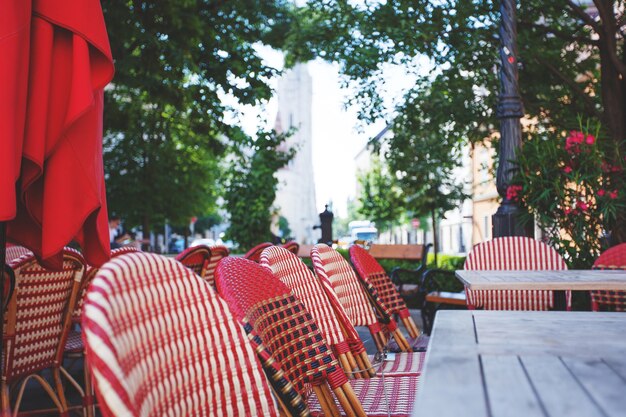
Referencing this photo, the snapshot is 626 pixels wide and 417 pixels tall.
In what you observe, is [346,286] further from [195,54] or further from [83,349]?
[195,54]

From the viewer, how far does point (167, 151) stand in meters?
23.9

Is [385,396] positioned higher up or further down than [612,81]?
further down

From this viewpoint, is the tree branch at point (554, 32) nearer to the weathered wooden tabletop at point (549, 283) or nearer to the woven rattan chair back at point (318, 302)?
the weathered wooden tabletop at point (549, 283)

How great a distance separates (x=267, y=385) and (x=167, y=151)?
894 inches

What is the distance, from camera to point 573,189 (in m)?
7.04

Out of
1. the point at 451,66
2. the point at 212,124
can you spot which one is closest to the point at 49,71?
the point at 451,66

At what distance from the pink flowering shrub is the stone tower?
71.3 m

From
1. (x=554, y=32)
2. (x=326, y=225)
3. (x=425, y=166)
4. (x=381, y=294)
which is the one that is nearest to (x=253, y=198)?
(x=326, y=225)

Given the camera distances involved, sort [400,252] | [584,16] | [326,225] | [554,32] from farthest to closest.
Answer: [400,252], [554,32], [584,16], [326,225]

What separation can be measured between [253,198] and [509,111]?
9.70 m

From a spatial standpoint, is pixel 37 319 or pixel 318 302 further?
pixel 37 319

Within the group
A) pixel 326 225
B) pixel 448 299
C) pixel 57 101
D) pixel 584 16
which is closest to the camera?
pixel 57 101

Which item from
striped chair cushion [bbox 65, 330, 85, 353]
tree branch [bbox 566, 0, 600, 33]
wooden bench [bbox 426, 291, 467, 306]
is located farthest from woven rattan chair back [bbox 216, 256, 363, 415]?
tree branch [bbox 566, 0, 600, 33]

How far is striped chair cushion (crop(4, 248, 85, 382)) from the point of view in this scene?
3.53m
